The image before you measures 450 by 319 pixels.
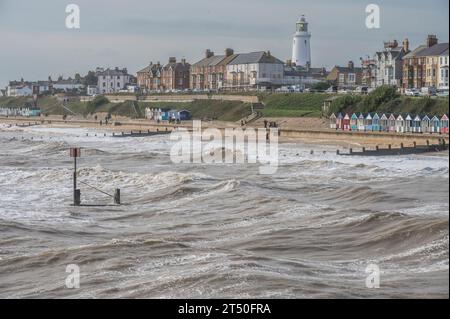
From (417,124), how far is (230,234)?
34.1m

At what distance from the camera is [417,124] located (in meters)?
50.4

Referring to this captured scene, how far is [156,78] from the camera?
122125 millimetres

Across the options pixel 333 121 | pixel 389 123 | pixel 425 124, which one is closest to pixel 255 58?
pixel 333 121

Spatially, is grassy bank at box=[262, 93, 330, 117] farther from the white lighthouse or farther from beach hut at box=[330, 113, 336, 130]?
the white lighthouse

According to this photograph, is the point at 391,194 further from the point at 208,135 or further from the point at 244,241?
the point at 208,135

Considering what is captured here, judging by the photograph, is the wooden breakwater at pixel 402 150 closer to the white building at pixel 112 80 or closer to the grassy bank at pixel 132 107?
the grassy bank at pixel 132 107

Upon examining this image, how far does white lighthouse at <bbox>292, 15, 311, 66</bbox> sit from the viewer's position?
113387 millimetres

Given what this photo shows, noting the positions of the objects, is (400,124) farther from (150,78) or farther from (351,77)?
(150,78)

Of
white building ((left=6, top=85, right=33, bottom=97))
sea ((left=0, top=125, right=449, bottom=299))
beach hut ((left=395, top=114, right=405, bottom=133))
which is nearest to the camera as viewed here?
sea ((left=0, top=125, right=449, bottom=299))

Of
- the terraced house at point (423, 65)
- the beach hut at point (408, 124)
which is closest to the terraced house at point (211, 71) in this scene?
the terraced house at point (423, 65)

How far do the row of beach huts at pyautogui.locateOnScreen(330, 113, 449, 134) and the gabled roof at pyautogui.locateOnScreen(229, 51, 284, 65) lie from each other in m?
38.8

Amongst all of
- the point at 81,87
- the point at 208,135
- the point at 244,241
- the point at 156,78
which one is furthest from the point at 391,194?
the point at 81,87

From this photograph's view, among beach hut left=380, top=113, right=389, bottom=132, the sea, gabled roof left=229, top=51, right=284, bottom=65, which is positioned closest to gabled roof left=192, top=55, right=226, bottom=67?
gabled roof left=229, top=51, right=284, bottom=65
